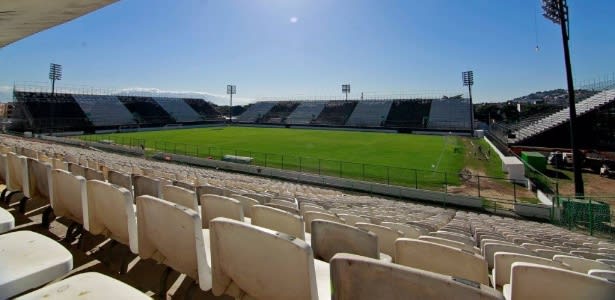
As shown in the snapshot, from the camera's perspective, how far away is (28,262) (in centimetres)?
165

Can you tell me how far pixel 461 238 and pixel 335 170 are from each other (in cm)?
2096

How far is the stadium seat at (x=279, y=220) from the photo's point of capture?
3307 mm

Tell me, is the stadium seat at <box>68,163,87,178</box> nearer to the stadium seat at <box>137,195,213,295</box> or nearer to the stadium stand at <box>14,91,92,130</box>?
the stadium seat at <box>137,195,213,295</box>

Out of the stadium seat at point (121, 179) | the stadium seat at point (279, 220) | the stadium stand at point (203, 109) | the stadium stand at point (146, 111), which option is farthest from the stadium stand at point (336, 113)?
the stadium seat at point (279, 220)

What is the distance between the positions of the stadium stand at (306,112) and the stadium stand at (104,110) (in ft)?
115

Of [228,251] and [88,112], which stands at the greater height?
[88,112]

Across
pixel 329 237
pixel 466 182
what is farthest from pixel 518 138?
pixel 329 237

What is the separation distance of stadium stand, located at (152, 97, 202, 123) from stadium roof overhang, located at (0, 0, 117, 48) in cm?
8147

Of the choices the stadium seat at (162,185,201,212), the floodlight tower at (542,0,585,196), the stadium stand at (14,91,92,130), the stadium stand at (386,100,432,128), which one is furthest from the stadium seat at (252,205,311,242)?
the stadium stand at (386,100,432,128)

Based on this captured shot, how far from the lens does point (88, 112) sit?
68688 mm

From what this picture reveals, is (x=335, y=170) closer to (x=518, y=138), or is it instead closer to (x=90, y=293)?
(x=90, y=293)

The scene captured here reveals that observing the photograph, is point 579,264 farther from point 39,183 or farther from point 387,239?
point 39,183

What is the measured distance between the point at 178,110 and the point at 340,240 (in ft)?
297

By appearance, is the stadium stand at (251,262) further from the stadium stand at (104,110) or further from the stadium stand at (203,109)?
the stadium stand at (203,109)
